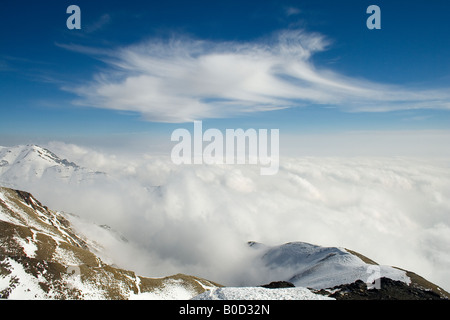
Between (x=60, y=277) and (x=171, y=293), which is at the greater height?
(x=60, y=277)

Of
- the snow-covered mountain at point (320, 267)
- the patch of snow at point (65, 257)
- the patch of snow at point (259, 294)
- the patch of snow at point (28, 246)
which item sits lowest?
the snow-covered mountain at point (320, 267)

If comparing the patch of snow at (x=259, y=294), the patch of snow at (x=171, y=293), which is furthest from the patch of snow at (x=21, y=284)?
the patch of snow at (x=259, y=294)

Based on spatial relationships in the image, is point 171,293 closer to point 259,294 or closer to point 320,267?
point 259,294

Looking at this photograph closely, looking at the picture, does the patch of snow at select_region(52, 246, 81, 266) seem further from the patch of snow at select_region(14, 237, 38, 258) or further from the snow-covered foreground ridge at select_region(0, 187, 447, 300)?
the patch of snow at select_region(14, 237, 38, 258)

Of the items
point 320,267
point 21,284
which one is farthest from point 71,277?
point 320,267

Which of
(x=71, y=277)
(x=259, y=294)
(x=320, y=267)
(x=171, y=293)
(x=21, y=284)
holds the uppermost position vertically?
(x=259, y=294)

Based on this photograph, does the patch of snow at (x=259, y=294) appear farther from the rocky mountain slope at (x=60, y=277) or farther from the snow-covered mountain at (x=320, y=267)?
the rocky mountain slope at (x=60, y=277)

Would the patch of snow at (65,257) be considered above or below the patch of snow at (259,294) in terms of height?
below

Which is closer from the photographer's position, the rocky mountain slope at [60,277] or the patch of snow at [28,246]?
the rocky mountain slope at [60,277]

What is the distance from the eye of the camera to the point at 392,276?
63469 mm
